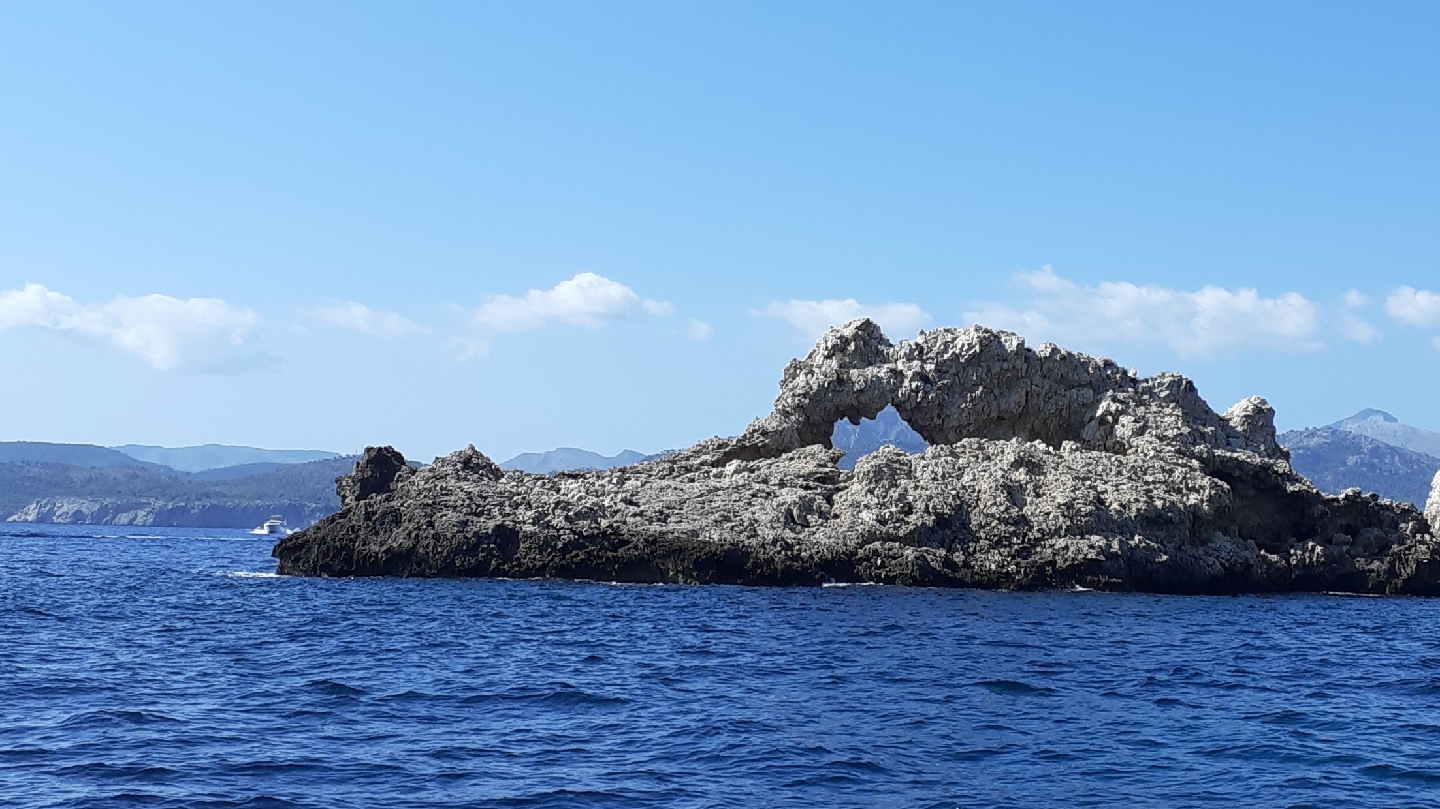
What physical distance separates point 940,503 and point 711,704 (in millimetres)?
21625

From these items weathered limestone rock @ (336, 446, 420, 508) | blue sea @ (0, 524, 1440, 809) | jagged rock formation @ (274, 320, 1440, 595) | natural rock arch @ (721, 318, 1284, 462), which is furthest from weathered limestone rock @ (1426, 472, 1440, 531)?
weathered limestone rock @ (336, 446, 420, 508)

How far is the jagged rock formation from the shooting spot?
1591 inches

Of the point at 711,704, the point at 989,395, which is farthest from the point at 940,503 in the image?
the point at 711,704

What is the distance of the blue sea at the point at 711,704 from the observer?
50.5 feet

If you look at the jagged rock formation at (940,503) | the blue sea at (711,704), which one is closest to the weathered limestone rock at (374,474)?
the jagged rock formation at (940,503)

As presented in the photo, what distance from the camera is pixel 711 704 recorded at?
798 inches

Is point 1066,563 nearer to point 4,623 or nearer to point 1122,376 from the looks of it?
point 1122,376

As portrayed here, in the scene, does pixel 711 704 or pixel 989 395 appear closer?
pixel 711 704

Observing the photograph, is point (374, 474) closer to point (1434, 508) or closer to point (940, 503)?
point (940, 503)

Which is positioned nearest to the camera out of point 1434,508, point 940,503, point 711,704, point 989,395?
point 711,704

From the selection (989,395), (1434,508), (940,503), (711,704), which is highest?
(989,395)

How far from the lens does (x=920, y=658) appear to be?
2488 cm

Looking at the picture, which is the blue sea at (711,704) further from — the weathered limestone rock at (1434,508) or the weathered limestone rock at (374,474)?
the weathered limestone rock at (1434,508)

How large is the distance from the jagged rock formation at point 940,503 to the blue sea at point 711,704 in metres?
5.32
